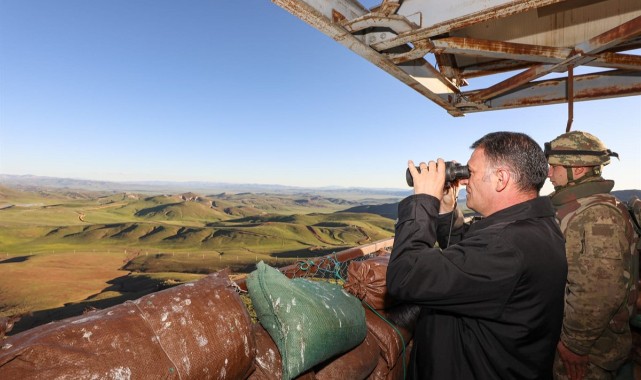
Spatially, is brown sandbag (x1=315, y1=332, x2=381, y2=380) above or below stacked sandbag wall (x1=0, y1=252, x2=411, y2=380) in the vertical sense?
below

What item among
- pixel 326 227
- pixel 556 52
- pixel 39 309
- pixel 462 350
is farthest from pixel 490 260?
pixel 326 227

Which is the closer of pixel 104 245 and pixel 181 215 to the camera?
pixel 104 245

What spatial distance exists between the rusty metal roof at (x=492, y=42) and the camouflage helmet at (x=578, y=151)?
551mm

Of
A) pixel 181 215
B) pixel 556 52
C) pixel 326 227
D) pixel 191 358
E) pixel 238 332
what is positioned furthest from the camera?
pixel 181 215

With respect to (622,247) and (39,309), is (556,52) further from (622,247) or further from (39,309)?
(39,309)

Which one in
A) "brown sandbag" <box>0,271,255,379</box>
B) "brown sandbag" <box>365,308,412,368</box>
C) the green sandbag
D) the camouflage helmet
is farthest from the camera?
the camouflage helmet

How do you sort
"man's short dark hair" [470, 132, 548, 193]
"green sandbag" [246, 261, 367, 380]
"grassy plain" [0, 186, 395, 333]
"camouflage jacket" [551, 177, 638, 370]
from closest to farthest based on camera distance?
"man's short dark hair" [470, 132, 548, 193] → "green sandbag" [246, 261, 367, 380] → "camouflage jacket" [551, 177, 638, 370] → "grassy plain" [0, 186, 395, 333]

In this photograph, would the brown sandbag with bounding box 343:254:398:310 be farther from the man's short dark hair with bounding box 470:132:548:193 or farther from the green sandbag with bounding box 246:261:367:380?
the man's short dark hair with bounding box 470:132:548:193

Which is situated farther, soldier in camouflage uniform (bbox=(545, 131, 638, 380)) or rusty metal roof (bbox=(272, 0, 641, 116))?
soldier in camouflage uniform (bbox=(545, 131, 638, 380))

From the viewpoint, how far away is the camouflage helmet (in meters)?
2.51

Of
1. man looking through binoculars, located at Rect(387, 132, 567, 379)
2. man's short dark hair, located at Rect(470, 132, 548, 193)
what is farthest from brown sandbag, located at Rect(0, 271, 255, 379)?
man's short dark hair, located at Rect(470, 132, 548, 193)

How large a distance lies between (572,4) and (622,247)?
2043 millimetres

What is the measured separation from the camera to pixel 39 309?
18.0 m

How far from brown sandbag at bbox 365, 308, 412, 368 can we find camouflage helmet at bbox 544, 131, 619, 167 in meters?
2.15
